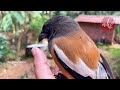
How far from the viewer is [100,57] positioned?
2209mm

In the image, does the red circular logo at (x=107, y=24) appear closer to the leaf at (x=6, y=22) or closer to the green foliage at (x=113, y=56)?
the green foliage at (x=113, y=56)

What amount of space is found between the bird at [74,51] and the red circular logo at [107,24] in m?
0.16

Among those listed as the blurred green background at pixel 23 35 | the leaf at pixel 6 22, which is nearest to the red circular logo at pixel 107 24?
the blurred green background at pixel 23 35

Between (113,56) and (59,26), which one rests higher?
(59,26)

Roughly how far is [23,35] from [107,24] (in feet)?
2.14

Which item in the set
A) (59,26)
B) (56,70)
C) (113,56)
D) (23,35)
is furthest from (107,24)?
(23,35)

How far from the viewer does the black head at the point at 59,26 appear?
220 centimetres

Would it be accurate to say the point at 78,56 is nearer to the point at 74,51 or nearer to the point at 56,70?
the point at 74,51

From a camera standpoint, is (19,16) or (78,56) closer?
(78,56)

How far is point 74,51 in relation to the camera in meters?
2.20
